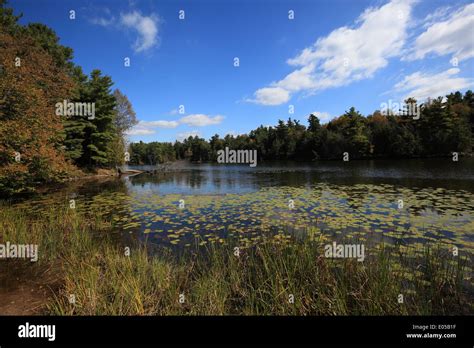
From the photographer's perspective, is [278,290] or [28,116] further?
[28,116]

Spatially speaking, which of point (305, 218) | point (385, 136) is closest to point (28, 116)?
point (305, 218)

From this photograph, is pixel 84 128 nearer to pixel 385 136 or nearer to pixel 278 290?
pixel 278 290

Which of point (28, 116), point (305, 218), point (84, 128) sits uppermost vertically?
point (84, 128)

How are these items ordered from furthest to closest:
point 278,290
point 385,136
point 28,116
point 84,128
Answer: point 385,136, point 84,128, point 28,116, point 278,290

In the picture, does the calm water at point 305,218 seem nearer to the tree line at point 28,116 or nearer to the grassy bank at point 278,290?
the grassy bank at point 278,290

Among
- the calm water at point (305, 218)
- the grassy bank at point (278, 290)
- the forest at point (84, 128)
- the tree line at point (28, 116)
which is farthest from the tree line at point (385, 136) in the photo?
the grassy bank at point (278, 290)

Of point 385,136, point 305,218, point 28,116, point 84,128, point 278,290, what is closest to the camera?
point 278,290

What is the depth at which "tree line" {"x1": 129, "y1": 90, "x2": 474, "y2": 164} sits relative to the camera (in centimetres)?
4922

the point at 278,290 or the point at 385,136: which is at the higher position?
the point at 385,136

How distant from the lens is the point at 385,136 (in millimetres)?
58125

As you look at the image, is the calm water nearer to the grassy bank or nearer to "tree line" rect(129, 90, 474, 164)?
the grassy bank
